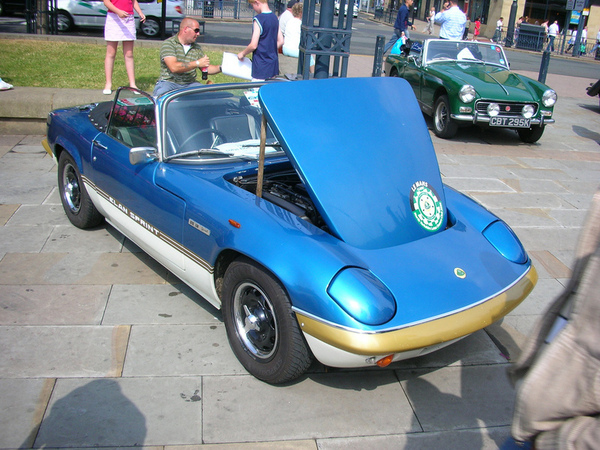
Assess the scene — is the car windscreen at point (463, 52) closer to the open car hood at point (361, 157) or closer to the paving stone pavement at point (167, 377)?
the paving stone pavement at point (167, 377)

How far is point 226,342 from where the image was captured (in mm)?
3545

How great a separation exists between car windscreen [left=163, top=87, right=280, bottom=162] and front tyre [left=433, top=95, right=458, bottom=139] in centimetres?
513

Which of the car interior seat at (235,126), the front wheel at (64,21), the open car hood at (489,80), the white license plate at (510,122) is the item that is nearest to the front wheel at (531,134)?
the white license plate at (510,122)

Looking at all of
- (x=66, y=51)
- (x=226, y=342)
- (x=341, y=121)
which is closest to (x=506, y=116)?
(x=341, y=121)

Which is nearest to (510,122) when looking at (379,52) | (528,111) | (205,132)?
(528,111)

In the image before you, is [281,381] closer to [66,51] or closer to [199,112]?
[199,112]

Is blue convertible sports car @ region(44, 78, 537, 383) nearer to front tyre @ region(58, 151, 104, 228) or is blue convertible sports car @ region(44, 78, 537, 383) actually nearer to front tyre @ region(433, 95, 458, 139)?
front tyre @ region(58, 151, 104, 228)

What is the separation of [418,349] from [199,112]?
2254 mm

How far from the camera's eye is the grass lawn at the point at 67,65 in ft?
30.3

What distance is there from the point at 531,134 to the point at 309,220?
6.74 metres

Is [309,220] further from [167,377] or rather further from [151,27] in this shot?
[151,27]

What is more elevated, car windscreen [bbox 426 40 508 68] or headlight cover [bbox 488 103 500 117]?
car windscreen [bbox 426 40 508 68]

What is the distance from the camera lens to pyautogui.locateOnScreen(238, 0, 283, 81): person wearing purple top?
7.53 meters

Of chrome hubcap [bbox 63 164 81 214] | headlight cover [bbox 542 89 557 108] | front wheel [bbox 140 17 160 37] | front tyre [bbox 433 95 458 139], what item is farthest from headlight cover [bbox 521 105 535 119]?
front wheel [bbox 140 17 160 37]
